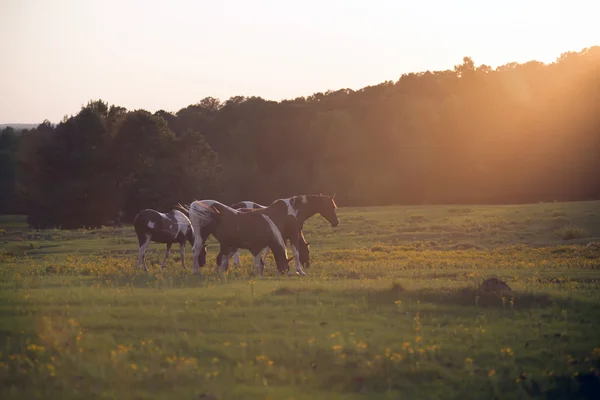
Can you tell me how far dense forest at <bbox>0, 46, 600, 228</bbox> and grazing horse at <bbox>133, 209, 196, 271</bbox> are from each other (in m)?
33.6

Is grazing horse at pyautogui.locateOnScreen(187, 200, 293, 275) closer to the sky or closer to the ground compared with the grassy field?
closer to the sky

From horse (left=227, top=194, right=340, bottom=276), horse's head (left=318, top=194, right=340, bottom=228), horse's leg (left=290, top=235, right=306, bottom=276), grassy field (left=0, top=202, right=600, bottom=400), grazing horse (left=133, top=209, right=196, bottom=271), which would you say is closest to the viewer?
grassy field (left=0, top=202, right=600, bottom=400)

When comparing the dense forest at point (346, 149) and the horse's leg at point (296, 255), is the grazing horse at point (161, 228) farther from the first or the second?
the dense forest at point (346, 149)

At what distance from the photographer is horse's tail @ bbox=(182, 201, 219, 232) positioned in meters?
22.8

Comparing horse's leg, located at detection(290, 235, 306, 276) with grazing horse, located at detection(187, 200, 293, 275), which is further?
horse's leg, located at detection(290, 235, 306, 276)

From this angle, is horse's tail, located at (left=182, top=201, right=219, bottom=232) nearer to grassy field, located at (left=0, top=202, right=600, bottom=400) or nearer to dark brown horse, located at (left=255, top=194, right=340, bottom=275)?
grassy field, located at (left=0, top=202, right=600, bottom=400)

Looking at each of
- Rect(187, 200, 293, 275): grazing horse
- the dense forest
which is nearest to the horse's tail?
Rect(187, 200, 293, 275): grazing horse

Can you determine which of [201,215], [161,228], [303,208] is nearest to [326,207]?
[303,208]

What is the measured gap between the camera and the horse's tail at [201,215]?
22750mm

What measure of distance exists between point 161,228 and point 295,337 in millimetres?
15695

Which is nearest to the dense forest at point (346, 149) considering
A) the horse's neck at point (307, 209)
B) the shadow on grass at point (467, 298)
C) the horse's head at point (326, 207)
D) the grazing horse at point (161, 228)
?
the grazing horse at point (161, 228)

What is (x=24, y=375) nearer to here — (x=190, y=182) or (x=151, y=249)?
(x=151, y=249)

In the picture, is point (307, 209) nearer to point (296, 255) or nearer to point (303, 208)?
point (303, 208)

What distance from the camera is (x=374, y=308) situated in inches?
598
